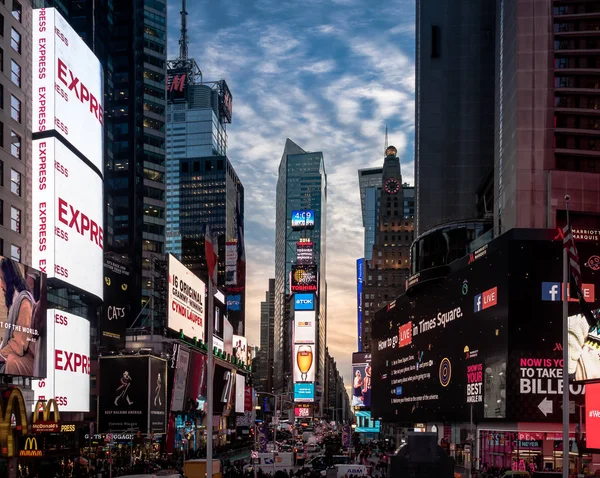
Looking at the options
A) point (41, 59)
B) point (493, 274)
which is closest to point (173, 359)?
point (493, 274)

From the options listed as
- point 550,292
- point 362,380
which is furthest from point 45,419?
point 362,380

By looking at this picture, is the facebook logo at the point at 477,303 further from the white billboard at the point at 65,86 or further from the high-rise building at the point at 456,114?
the high-rise building at the point at 456,114

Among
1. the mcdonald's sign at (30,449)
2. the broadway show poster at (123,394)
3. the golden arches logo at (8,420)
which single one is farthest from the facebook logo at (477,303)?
the golden arches logo at (8,420)

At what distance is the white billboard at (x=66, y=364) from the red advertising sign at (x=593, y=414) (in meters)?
35.1

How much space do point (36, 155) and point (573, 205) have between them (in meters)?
43.0

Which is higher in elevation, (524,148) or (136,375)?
(524,148)

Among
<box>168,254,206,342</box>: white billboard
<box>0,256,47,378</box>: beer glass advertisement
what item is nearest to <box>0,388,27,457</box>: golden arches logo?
<box>0,256,47,378</box>: beer glass advertisement

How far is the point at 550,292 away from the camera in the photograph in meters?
68.8

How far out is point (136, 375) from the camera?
→ 8019cm

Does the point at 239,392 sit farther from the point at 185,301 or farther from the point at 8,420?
the point at 8,420

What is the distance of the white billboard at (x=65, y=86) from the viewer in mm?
56781

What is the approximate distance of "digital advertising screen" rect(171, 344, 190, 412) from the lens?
301 ft

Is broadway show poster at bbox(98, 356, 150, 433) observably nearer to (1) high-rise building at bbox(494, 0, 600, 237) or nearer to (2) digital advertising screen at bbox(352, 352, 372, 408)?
(1) high-rise building at bbox(494, 0, 600, 237)

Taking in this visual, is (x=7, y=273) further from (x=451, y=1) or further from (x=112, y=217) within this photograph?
(x=112, y=217)
